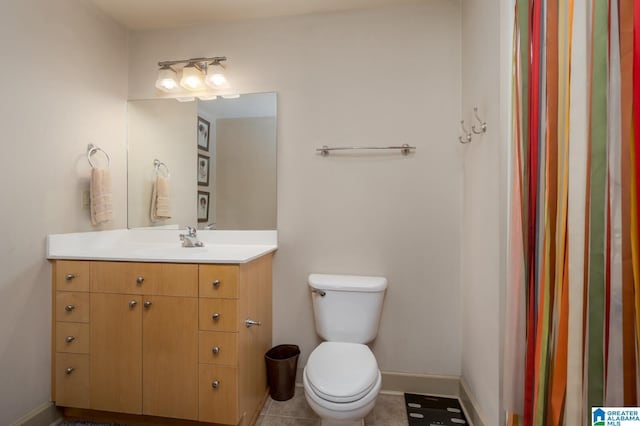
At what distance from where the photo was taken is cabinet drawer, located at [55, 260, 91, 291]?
1.59 meters

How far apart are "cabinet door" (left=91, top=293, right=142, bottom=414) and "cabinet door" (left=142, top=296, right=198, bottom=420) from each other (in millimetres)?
48

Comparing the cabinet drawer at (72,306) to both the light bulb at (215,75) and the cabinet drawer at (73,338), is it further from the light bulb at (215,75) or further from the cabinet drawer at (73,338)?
the light bulb at (215,75)

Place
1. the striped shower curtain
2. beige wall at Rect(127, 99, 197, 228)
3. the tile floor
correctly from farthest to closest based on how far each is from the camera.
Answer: beige wall at Rect(127, 99, 197, 228) → the tile floor → the striped shower curtain

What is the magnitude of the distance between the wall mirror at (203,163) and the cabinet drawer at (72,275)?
0.60 metres

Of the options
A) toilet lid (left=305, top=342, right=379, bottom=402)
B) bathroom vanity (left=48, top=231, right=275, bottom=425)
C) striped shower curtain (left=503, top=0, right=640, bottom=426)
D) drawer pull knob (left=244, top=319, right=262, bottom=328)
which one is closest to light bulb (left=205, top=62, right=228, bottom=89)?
bathroom vanity (left=48, top=231, right=275, bottom=425)

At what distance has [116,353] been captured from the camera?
1.55 metres

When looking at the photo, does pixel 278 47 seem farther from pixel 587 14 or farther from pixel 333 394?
pixel 333 394

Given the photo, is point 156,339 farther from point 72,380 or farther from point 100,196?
point 100,196

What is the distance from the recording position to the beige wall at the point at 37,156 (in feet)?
4.71

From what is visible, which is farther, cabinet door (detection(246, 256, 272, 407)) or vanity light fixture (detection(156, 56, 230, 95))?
vanity light fixture (detection(156, 56, 230, 95))

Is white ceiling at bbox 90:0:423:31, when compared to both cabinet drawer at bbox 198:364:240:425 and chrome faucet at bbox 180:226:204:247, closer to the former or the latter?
chrome faucet at bbox 180:226:204:247

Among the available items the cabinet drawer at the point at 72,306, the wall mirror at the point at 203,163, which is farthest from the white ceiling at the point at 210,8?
the cabinet drawer at the point at 72,306

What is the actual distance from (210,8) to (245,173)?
109 cm

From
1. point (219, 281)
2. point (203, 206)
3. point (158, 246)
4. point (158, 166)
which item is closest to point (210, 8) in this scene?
point (158, 166)
